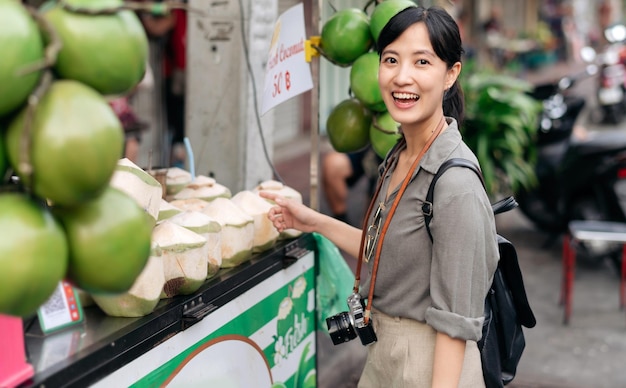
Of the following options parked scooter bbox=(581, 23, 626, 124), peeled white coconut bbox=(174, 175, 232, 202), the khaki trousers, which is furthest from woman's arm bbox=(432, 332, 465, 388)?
parked scooter bbox=(581, 23, 626, 124)

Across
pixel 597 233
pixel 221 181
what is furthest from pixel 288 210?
pixel 597 233

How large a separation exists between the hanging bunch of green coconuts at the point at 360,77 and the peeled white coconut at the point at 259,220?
416mm

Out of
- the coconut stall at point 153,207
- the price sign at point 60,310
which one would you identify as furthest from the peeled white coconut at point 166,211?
the price sign at point 60,310

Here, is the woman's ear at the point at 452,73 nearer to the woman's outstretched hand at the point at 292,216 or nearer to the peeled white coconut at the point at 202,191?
the woman's outstretched hand at the point at 292,216

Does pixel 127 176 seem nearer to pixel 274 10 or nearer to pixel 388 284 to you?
pixel 388 284

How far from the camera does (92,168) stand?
1261 millimetres

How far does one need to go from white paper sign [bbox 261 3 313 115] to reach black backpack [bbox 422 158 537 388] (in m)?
1.03

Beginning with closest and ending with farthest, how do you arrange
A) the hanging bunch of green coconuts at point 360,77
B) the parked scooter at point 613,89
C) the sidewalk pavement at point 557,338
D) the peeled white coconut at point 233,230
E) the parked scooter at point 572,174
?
1. the peeled white coconut at point 233,230
2. the hanging bunch of green coconuts at point 360,77
3. the sidewalk pavement at point 557,338
4. the parked scooter at point 572,174
5. the parked scooter at point 613,89

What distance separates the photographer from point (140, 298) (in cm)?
208

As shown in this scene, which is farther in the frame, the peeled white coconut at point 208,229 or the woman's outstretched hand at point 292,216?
the woman's outstretched hand at point 292,216

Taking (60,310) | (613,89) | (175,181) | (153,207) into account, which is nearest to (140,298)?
(60,310)

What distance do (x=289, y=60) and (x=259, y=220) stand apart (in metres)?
0.70

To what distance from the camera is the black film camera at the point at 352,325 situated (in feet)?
7.87

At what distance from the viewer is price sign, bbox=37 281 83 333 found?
1.94 meters
